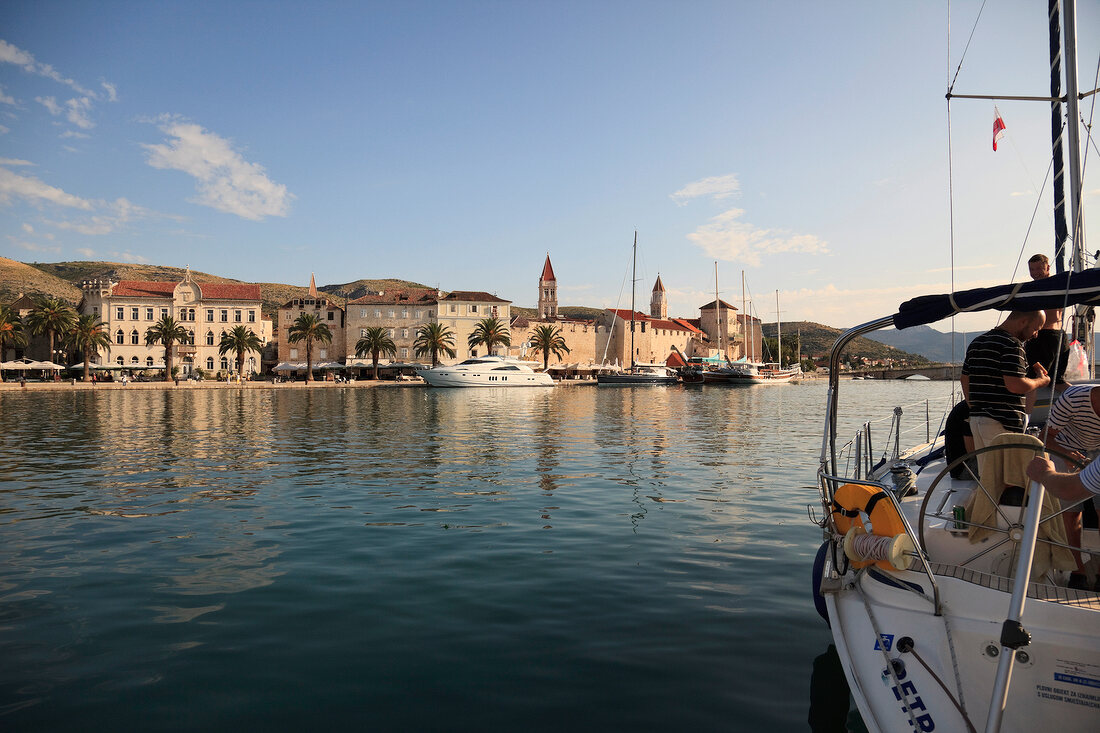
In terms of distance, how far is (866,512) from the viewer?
4.55m

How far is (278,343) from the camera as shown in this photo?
88.6 metres

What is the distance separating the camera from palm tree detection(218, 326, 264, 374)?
69562 millimetres

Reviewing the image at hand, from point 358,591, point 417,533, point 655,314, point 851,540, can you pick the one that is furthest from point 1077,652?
point 655,314

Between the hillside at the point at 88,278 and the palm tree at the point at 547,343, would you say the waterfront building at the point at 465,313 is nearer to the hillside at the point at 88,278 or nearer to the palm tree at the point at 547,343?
the palm tree at the point at 547,343

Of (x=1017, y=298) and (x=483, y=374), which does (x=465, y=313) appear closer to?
(x=483, y=374)

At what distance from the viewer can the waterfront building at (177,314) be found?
74.2 m

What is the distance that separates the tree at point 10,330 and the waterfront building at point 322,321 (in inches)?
1056

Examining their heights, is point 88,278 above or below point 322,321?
above

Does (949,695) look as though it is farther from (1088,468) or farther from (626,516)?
(626,516)

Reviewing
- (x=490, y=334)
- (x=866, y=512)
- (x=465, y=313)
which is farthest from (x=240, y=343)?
(x=866, y=512)

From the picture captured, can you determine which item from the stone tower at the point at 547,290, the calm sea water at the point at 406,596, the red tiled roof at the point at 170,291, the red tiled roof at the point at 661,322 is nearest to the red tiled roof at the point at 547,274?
the stone tower at the point at 547,290

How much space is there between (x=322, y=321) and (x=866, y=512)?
8885cm

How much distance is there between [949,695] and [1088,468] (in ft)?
4.26

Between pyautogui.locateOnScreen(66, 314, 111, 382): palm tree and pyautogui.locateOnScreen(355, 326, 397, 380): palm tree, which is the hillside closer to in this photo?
pyautogui.locateOnScreen(66, 314, 111, 382): palm tree
